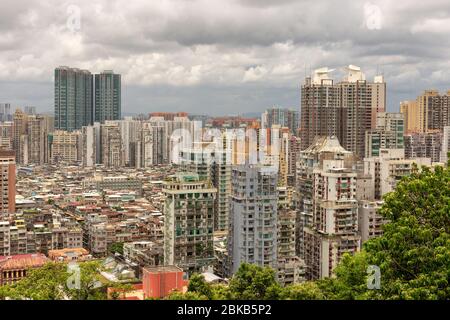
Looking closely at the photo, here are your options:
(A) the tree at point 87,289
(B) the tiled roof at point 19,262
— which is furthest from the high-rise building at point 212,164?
(A) the tree at point 87,289

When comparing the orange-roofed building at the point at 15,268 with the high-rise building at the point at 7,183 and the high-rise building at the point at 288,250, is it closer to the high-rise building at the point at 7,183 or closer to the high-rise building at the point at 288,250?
the high-rise building at the point at 288,250

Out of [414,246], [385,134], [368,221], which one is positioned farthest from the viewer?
[385,134]

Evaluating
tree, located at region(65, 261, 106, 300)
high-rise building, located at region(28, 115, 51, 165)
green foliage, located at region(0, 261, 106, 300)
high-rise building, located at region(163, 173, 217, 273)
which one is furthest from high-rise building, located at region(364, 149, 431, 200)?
tree, located at region(65, 261, 106, 300)

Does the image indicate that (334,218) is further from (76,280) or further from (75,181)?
(75,181)

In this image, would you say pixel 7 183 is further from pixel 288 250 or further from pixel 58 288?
pixel 58 288

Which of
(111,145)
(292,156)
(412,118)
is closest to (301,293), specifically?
(292,156)
